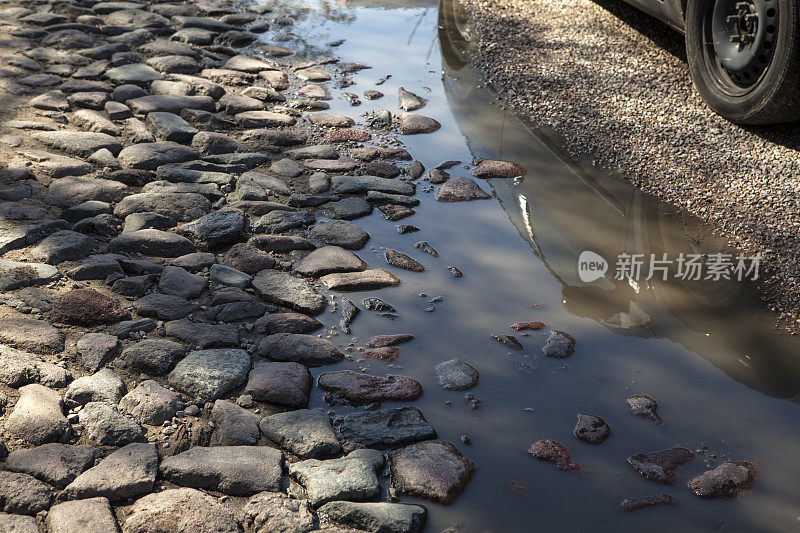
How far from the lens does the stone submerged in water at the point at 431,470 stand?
7.00ft

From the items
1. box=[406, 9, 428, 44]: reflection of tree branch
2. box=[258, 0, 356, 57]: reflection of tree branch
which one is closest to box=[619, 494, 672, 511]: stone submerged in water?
box=[258, 0, 356, 57]: reflection of tree branch

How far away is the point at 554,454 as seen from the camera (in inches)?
90.3

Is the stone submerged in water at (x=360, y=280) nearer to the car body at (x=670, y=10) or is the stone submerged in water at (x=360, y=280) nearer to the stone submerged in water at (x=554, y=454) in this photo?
the stone submerged in water at (x=554, y=454)

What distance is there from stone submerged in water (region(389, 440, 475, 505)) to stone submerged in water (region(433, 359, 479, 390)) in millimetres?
295

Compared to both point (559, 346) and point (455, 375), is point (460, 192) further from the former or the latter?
point (455, 375)

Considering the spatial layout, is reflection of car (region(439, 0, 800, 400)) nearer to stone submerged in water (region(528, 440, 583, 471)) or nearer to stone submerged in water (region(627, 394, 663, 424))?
stone submerged in water (region(627, 394, 663, 424))

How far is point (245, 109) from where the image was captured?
15.4 ft

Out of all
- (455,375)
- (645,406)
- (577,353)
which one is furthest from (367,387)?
(645,406)

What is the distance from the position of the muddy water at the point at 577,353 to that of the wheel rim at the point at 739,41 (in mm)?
874

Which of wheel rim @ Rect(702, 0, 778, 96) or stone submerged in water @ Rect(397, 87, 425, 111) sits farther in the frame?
stone submerged in water @ Rect(397, 87, 425, 111)

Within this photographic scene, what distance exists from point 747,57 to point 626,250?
1325 millimetres

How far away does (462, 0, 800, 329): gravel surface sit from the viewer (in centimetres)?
343

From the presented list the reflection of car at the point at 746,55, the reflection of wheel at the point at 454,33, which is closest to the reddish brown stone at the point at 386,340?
the reflection of car at the point at 746,55

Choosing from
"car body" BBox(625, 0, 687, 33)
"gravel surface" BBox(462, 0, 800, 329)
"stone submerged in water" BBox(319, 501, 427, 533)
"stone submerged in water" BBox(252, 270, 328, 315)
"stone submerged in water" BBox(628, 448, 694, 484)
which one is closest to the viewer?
"stone submerged in water" BBox(319, 501, 427, 533)
